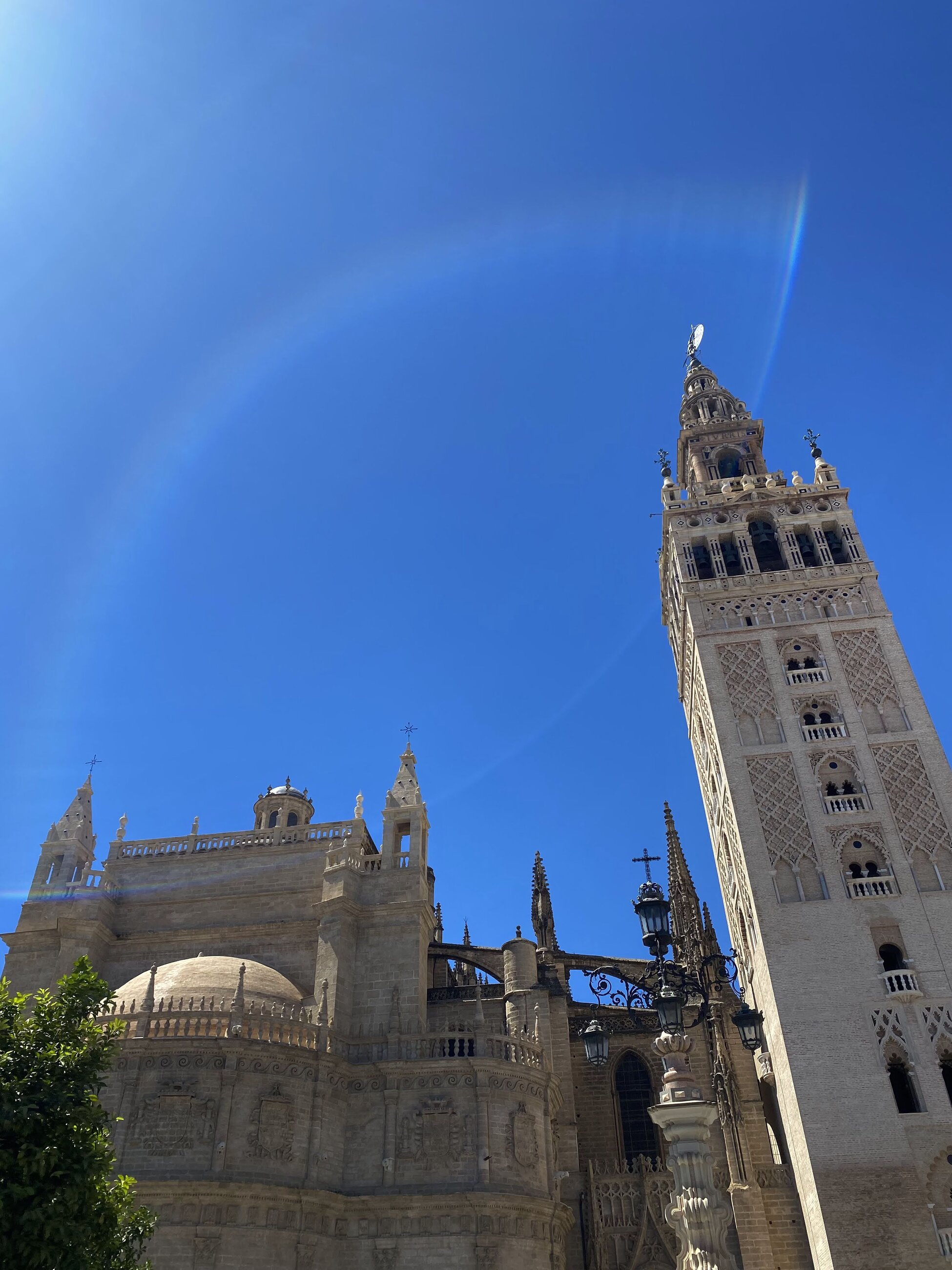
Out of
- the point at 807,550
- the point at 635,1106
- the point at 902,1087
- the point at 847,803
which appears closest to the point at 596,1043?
the point at 902,1087

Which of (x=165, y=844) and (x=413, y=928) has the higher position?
(x=165, y=844)

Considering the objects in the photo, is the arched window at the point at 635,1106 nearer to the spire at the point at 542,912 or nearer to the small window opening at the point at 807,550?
the spire at the point at 542,912

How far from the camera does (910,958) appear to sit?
2691 centimetres

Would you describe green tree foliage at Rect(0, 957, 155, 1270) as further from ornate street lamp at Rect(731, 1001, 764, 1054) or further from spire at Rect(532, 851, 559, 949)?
spire at Rect(532, 851, 559, 949)

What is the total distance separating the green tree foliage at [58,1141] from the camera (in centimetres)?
1262

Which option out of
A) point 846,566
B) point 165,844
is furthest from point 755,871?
point 165,844

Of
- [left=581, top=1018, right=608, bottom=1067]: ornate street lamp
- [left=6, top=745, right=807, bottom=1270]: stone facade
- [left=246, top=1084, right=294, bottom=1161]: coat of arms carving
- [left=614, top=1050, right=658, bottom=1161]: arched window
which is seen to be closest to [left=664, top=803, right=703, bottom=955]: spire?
[left=6, top=745, right=807, bottom=1270]: stone facade

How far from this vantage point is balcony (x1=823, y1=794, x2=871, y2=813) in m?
30.3

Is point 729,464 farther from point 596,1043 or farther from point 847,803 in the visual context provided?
point 596,1043

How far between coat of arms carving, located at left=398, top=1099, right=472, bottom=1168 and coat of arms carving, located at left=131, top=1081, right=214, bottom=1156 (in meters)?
5.19

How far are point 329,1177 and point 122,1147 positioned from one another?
534 cm

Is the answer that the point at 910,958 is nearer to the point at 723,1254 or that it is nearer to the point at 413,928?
the point at 413,928

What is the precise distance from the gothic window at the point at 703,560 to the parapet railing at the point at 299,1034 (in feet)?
65.3

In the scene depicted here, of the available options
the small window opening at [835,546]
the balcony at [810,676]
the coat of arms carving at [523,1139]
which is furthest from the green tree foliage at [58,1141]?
the small window opening at [835,546]
